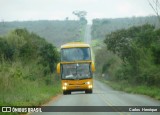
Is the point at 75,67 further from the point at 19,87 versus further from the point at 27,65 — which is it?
the point at 19,87

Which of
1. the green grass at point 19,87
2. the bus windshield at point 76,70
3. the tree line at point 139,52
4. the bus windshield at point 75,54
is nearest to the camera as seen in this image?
the green grass at point 19,87

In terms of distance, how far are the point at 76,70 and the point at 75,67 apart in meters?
0.26

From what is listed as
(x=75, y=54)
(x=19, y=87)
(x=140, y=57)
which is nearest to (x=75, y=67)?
(x=75, y=54)

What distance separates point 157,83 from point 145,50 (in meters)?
8.32

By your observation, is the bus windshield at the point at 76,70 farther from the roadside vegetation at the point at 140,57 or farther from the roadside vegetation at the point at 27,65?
the roadside vegetation at the point at 140,57

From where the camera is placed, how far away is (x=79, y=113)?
20625 millimetres

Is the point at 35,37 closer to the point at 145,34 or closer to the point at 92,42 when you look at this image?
the point at 145,34

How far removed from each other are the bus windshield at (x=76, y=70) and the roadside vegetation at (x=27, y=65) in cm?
240

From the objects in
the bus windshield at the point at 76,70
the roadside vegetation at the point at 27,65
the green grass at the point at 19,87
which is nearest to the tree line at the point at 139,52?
the bus windshield at the point at 76,70

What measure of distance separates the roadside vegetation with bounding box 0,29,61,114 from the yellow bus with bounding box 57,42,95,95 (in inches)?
82.7

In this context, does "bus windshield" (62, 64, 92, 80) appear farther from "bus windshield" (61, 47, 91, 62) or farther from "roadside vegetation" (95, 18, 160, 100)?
"roadside vegetation" (95, 18, 160, 100)

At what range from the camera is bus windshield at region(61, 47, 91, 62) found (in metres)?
38.4

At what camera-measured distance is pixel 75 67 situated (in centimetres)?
3806

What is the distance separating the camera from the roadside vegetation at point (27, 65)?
31562mm
